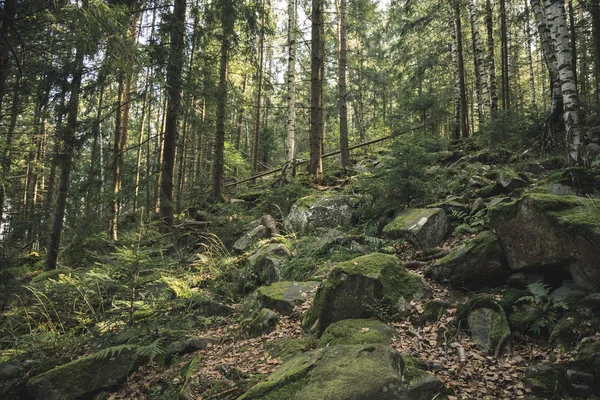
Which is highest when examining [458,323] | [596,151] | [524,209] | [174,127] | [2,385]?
[174,127]

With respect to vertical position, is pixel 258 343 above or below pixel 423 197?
below

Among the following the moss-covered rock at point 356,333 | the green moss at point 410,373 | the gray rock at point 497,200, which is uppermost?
the gray rock at point 497,200

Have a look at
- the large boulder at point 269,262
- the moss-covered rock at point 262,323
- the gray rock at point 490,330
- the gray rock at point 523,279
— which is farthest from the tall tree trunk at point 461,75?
the moss-covered rock at point 262,323

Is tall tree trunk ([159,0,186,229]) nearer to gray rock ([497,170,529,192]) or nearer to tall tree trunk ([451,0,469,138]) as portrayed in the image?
gray rock ([497,170,529,192])

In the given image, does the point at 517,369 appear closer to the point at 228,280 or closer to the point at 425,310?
the point at 425,310

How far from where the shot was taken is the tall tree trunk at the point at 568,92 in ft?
22.9

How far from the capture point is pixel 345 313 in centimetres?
480

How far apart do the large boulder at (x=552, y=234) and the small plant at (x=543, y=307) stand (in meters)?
0.35

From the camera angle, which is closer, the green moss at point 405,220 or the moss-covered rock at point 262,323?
the moss-covered rock at point 262,323

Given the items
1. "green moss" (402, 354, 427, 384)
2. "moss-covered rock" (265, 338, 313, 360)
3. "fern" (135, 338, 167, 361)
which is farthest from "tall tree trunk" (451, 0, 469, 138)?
"fern" (135, 338, 167, 361)

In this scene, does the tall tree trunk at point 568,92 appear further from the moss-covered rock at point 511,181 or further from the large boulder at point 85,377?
the large boulder at point 85,377

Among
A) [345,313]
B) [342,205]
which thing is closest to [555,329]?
[345,313]

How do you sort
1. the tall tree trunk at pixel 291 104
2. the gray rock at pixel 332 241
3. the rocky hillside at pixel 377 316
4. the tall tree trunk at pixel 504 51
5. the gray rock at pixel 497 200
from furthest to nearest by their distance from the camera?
the tall tree trunk at pixel 504 51 < the tall tree trunk at pixel 291 104 < the gray rock at pixel 332 241 < the gray rock at pixel 497 200 < the rocky hillside at pixel 377 316

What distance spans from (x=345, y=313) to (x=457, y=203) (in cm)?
409
